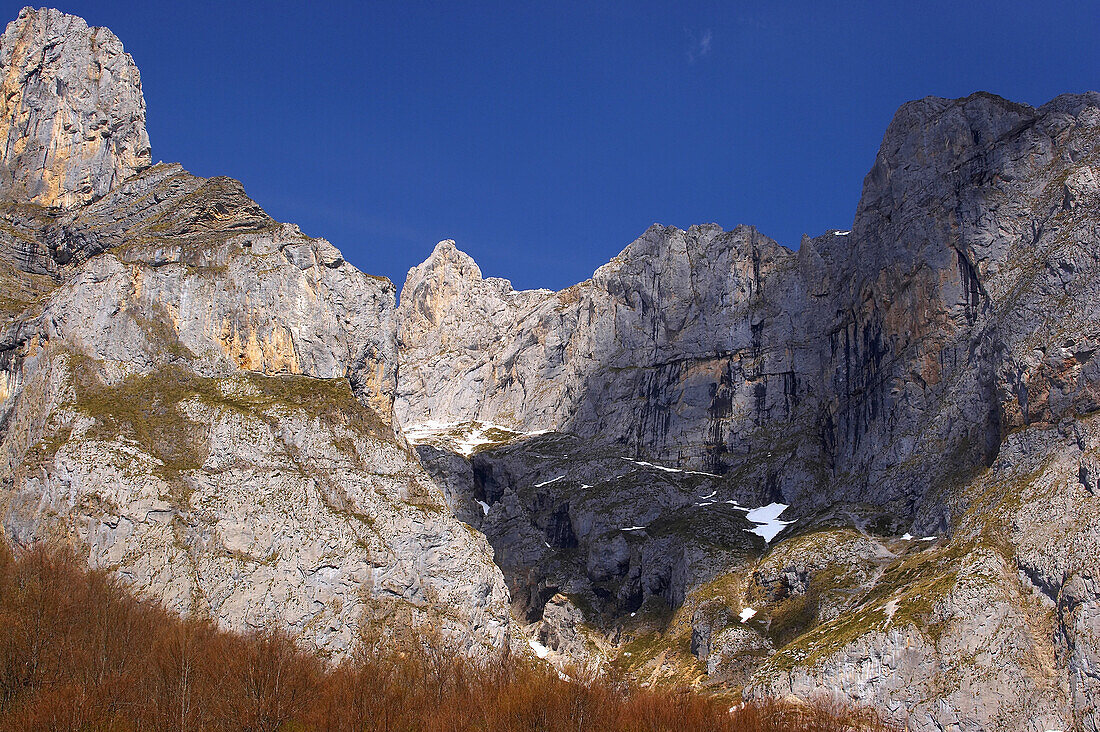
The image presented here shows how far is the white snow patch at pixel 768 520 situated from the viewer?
170 meters

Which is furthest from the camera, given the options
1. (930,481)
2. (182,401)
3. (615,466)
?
(615,466)

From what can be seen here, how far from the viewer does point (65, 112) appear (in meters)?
185

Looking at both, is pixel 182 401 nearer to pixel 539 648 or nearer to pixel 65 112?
pixel 539 648

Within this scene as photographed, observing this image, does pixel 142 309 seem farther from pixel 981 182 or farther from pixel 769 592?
pixel 981 182

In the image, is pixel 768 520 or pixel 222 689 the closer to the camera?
pixel 222 689

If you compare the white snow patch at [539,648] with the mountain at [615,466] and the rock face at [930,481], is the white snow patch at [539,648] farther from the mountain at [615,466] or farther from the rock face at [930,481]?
the rock face at [930,481]

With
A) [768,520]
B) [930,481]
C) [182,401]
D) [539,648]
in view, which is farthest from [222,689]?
[768,520]

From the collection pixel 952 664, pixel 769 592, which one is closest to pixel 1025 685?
pixel 952 664

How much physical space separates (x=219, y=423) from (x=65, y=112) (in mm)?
102970

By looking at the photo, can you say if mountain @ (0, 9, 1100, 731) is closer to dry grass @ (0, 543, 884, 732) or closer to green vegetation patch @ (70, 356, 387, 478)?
green vegetation patch @ (70, 356, 387, 478)

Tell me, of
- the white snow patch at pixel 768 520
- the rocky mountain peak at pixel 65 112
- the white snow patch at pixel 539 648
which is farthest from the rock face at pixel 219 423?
the white snow patch at pixel 768 520

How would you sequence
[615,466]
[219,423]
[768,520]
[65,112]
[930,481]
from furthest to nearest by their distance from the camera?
[615,466]
[65,112]
[768,520]
[930,481]
[219,423]

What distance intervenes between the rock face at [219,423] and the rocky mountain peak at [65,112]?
33.5 feet

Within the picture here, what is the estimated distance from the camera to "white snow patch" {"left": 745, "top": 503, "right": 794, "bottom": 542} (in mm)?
169750
